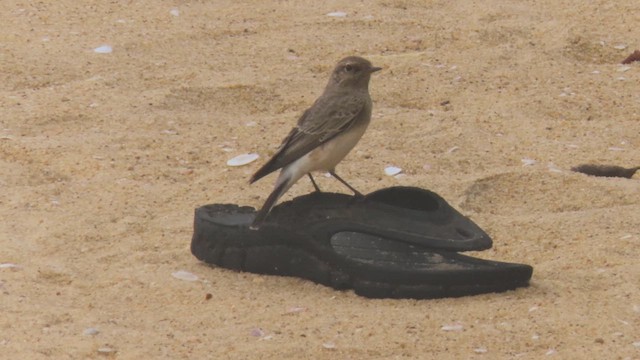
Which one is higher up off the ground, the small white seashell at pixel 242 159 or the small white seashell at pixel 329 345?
the small white seashell at pixel 329 345

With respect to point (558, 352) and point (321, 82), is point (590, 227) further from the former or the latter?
point (321, 82)

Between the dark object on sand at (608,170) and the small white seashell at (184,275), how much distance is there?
1868mm

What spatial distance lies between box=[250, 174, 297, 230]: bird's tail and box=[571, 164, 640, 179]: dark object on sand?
1.54 metres

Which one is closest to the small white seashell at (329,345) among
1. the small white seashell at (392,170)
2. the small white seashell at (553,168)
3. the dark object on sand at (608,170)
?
the small white seashell at (392,170)

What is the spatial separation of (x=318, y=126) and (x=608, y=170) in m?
1.43

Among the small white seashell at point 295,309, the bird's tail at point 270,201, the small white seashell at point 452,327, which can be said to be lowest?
the small white seashell at point 295,309

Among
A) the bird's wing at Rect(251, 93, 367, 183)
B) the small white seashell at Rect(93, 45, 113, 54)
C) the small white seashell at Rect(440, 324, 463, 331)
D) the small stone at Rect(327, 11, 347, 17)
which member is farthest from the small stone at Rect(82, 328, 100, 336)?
the small stone at Rect(327, 11, 347, 17)

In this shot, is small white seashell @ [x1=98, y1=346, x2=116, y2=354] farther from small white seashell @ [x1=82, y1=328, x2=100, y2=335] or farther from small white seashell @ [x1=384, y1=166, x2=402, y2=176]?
small white seashell @ [x1=384, y1=166, x2=402, y2=176]

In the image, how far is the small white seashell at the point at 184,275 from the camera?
16.3 feet

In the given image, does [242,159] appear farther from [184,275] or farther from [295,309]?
[295,309]

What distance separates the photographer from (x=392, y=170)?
5988 mm

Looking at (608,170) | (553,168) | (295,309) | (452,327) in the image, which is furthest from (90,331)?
(608,170)

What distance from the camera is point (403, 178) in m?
5.90

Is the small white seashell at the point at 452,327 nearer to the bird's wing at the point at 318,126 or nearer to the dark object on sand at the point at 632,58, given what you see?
the bird's wing at the point at 318,126
